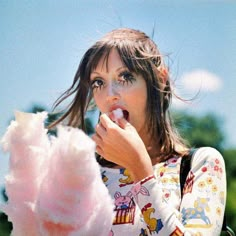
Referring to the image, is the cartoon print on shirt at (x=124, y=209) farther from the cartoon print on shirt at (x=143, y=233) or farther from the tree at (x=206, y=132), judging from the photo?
the tree at (x=206, y=132)

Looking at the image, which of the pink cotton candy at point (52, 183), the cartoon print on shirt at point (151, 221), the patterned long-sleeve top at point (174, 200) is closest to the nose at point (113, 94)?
the patterned long-sleeve top at point (174, 200)

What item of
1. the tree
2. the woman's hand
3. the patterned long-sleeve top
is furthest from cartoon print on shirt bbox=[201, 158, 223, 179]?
the tree

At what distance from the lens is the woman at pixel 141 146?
71.4 inches

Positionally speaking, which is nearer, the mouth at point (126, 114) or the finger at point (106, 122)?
the finger at point (106, 122)

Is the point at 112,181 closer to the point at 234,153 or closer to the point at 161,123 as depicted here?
the point at 161,123

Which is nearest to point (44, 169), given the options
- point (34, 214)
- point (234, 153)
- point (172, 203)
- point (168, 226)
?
point (34, 214)

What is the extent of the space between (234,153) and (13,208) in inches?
676

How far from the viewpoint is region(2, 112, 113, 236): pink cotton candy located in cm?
135

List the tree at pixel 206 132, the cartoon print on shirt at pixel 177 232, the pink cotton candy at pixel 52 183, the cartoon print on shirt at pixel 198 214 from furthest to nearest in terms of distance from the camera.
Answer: the tree at pixel 206 132 → the cartoon print on shirt at pixel 198 214 → the cartoon print on shirt at pixel 177 232 → the pink cotton candy at pixel 52 183

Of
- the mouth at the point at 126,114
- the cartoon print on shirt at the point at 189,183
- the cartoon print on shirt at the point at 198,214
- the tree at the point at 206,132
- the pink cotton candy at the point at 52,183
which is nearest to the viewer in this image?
the pink cotton candy at the point at 52,183

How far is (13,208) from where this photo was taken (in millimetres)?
1462

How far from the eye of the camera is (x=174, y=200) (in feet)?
6.47

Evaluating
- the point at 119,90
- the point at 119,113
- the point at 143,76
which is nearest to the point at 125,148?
the point at 119,113

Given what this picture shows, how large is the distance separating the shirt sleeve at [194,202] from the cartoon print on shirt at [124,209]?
14 centimetres
